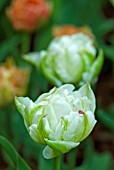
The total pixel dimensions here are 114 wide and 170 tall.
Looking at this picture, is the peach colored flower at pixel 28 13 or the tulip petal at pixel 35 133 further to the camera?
the peach colored flower at pixel 28 13

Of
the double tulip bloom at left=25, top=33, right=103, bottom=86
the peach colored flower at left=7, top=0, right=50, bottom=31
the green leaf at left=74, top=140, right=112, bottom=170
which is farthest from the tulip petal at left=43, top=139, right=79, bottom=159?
the peach colored flower at left=7, top=0, right=50, bottom=31

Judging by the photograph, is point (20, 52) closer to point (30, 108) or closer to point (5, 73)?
point (5, 73)

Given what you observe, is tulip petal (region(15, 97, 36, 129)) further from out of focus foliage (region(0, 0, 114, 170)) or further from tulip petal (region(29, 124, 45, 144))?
out of focus foliage (region(0, 0, 114, 170))

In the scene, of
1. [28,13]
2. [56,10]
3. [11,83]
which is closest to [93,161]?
[11,83]

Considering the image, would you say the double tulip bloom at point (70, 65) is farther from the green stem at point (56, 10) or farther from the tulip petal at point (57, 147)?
the green stem at point (56, 10)

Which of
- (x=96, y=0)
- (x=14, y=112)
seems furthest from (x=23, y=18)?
(x=96, y=0)

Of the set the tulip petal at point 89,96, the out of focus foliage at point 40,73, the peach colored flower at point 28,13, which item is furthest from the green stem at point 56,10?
the tulip petal at point 89,96
